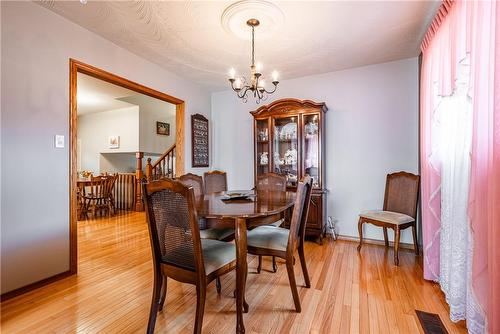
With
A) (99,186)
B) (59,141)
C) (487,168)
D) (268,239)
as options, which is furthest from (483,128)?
(99,186)

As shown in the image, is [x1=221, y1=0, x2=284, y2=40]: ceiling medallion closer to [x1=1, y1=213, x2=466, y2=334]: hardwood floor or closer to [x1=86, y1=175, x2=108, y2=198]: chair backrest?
[x1=1, y1=213, x2=466, y2=334]: hardwood floor

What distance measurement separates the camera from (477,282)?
4.37 ft

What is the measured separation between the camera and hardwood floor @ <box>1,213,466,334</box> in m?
1.58

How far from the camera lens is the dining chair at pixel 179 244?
1286mm

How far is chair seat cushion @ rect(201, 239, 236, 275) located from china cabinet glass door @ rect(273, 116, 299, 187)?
204 cm

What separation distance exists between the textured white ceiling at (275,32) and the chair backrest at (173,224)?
1.63 meters

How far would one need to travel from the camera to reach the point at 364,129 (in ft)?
10.9

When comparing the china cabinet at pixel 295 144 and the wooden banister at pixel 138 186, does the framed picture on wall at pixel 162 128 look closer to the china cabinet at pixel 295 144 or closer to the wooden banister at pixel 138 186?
the wooden banister at pixel 138 186

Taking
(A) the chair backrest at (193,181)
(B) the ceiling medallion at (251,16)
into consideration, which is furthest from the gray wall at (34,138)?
(B) the ceiling medallion at (251,16)

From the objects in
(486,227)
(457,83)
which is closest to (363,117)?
(457,83)

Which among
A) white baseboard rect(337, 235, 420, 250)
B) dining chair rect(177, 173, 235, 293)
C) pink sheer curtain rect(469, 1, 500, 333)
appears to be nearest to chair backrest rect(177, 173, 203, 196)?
dining chair rect(177, 173, 235, 293)

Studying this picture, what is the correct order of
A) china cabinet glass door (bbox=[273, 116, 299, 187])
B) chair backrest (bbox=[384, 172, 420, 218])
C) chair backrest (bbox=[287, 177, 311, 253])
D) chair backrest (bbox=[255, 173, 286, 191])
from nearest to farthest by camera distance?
chair backrest (bbox=[287, 177, 311, 253]) < chair backrest (bbox=[384, 172, 420, 218]) < chair backrest (bbox=[255, 173, 286, 191]) < china cabinet glass door (bbox=[273, 116, 299, 187])

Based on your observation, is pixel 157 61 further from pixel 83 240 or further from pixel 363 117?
pixel 363 117

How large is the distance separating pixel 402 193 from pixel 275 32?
236cm
